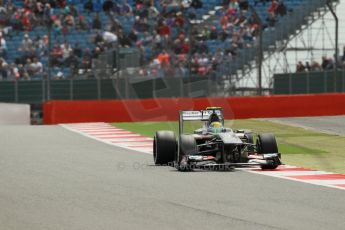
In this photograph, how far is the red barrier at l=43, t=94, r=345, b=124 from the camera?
90.2 ft

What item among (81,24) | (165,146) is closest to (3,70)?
(81,24)

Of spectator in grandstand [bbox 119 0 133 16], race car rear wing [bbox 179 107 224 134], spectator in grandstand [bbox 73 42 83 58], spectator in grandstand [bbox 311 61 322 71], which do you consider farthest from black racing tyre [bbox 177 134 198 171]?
spectator in grandstand [bbox 119 0 133 16]

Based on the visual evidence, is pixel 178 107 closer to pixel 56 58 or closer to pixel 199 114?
pixel 56 58

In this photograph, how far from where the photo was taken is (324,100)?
28641 millimetres

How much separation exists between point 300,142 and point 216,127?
619cm

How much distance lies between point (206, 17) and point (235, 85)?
4.51m

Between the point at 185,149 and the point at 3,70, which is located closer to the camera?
the point at 185,149

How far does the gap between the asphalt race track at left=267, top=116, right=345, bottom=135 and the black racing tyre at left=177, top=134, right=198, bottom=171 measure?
29.4ft

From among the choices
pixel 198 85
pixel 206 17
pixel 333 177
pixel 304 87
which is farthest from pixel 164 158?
pixel 206 17

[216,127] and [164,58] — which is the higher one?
[164,58]

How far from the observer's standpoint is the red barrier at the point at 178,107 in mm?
27500

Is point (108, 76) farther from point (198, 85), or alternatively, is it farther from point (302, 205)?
point (302, 205)

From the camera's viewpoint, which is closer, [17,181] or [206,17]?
[17,181]

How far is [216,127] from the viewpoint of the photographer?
13688 mm
